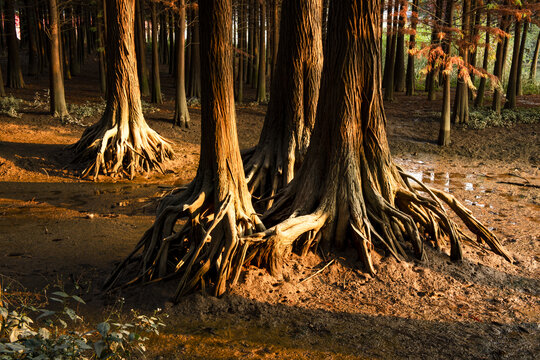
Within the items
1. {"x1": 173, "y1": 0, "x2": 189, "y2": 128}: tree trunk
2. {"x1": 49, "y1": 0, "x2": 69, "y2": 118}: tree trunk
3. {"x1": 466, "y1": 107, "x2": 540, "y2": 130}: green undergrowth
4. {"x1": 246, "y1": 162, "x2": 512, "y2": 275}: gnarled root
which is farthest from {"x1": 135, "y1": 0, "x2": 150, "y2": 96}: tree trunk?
{"x1": 246, "y1": 162, "x2": 512, "y2": 275}: gnarled root

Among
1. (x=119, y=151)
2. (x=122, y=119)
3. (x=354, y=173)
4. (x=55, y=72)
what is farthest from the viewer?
(x=55, y=72)

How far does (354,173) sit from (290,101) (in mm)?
3007

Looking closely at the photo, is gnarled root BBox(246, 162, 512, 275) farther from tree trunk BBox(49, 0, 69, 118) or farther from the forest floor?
tree trunk BBox(49, 0, 69, 118)

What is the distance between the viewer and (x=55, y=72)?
15766 millimetres

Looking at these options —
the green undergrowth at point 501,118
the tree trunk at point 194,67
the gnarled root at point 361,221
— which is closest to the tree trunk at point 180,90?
the tree trunk at point 194,67

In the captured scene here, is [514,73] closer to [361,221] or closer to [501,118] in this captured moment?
[501,118]

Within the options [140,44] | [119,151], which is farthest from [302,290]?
[140,44]

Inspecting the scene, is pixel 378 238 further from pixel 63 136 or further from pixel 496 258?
pixel 63 136

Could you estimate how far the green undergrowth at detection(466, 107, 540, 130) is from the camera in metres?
18.0

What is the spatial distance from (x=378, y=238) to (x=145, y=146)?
7.81 metres

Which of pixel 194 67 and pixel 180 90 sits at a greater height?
pixel 194 67

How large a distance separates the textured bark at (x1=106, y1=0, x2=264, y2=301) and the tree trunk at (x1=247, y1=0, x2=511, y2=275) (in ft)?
2.84

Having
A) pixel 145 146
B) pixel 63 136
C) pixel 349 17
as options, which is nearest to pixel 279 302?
pixel 349 17

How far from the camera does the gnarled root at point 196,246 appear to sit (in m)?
5.14
